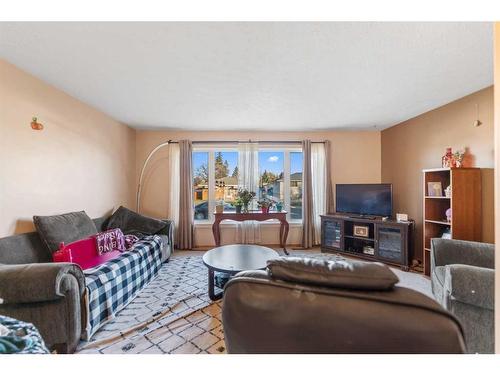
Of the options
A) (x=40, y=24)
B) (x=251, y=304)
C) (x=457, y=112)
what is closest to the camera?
(x=251, y=304)

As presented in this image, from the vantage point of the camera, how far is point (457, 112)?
2.65 meters

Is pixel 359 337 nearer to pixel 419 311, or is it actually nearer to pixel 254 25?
pixel 419 311

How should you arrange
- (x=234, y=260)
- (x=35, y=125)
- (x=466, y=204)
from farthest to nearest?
(x=466, y=204), (x=234, y=260), (x=35, y=125)

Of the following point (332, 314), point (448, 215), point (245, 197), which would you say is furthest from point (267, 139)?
point (332, 314)

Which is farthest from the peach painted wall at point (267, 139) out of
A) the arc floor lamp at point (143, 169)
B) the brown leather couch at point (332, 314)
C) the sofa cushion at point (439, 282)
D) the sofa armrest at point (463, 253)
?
the brown leather couch at point (332, 314)

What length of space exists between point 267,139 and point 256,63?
90.0 inches

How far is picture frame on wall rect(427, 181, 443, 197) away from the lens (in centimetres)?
265

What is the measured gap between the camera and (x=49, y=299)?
143cm

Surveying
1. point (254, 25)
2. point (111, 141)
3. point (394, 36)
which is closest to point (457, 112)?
point (394, 36)

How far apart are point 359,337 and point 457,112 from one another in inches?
129

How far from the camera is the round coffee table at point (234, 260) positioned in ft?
6.68

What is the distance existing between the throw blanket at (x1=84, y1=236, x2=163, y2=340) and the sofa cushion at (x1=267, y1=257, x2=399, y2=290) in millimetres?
1649

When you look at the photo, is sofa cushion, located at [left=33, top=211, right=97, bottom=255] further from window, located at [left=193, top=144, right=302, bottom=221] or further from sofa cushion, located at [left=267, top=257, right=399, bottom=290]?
sofa cushion, located at [left=267, top=257, right=399, bottom=290]

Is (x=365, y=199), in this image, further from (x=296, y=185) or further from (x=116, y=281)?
(x=116, y=281)
